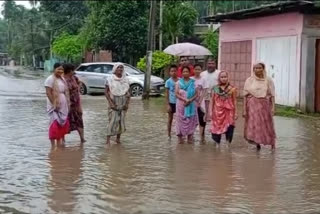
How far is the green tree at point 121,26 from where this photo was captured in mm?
37719

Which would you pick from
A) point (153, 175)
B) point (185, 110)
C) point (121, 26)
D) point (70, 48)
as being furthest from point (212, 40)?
point (153, 175)

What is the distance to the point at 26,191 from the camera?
7273 mm

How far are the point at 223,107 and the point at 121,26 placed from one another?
27334mm

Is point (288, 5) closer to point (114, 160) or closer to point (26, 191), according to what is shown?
point (114, 160)

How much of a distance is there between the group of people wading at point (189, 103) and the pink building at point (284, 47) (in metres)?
7.02

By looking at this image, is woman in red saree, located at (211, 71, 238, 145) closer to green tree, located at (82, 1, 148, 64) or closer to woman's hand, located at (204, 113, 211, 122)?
woman's hand, located at (204, 113, 211, 122)

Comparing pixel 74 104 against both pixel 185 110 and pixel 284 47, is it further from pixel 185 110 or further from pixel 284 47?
pixel 284 47

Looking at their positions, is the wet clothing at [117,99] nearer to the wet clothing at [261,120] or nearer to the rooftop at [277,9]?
the wet clothing at [261,120]

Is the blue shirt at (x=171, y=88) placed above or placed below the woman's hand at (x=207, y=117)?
above

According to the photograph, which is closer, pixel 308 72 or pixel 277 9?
pixel 308 72

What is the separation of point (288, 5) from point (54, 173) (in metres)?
11.7

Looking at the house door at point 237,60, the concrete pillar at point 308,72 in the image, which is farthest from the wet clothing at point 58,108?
the house door at point 237,60

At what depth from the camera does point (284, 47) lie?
19625mm

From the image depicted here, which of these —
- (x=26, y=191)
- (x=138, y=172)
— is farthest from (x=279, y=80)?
(x=26, y=191)
